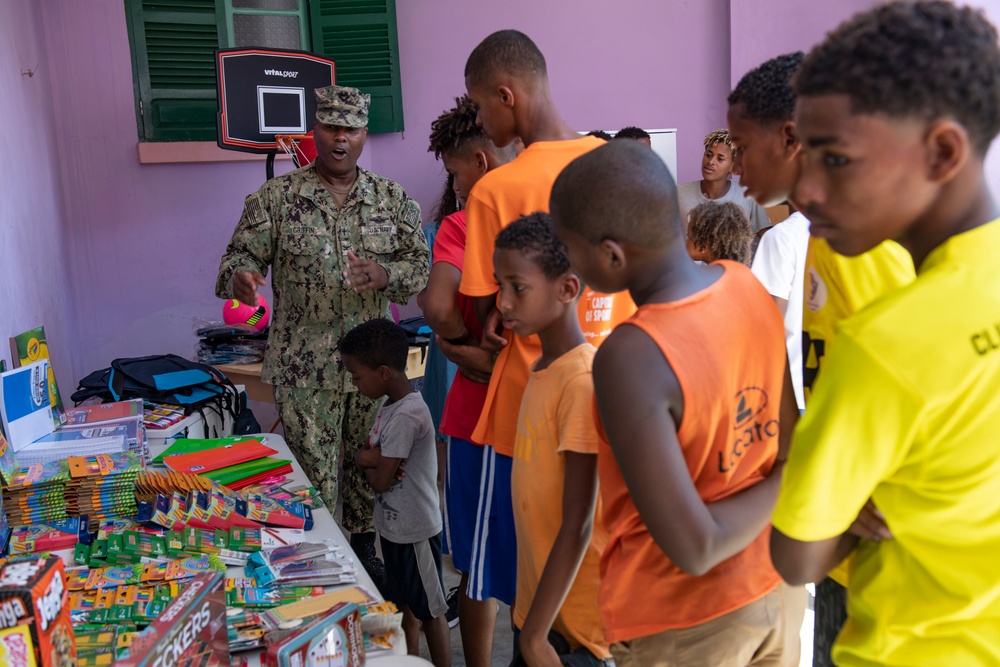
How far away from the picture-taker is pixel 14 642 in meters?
1.06

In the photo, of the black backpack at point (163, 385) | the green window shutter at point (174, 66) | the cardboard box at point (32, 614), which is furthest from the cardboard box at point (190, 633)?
the green window shutter at point (174, 66)

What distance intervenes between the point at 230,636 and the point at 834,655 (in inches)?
40.1

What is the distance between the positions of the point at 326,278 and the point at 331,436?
63cm

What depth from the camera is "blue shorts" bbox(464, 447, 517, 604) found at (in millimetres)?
1977

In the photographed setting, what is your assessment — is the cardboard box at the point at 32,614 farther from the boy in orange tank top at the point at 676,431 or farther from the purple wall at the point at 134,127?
the purple wall at the point at 134,127

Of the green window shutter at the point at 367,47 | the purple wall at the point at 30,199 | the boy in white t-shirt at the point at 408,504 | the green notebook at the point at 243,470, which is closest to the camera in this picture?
the green notebook at the point at 243,470

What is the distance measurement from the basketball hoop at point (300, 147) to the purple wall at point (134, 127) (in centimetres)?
84

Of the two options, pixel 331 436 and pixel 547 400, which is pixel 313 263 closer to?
pixel 331 436

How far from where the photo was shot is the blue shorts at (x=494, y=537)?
198 cm

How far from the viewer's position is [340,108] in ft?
10.7

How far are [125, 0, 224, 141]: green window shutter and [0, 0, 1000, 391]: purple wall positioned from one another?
89 mm

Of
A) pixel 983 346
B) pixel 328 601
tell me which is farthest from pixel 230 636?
pixel 983 346

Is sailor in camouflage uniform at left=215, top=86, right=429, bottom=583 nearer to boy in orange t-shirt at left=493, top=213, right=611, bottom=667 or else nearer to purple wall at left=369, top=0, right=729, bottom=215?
boy in orange t-shirt at left=493, top=213, right=611, bottom=667

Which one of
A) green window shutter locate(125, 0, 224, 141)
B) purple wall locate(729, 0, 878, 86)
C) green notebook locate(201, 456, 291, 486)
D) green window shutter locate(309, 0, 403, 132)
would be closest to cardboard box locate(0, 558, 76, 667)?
green notebook locate(201, 456, 291, 486)
